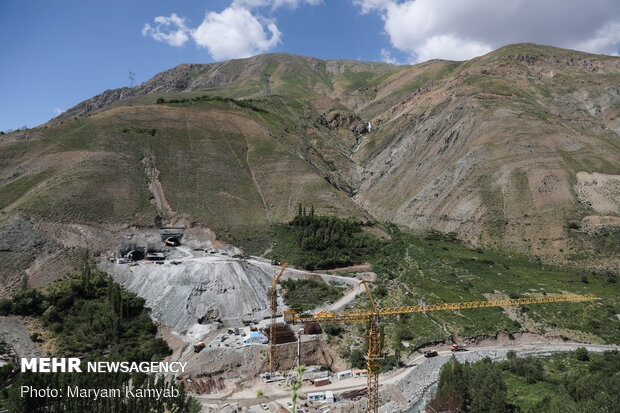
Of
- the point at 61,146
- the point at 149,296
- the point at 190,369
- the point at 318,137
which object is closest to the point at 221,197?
the point at 149,296

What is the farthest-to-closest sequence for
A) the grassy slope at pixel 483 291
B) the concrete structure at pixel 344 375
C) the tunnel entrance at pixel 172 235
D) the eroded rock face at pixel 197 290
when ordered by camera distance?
the tunnel entrance at pixel 172 235 → the eroded rock face at pixel 197 290 → the grassy slope at pixel 483 291 → the concrete structure at pixel 344 375

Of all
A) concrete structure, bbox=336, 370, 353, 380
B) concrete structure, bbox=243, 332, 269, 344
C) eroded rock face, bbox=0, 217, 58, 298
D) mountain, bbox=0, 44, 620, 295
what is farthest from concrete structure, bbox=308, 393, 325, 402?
eroded rock face, bbox=0, 217, 58, 298

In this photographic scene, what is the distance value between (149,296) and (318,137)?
362ft

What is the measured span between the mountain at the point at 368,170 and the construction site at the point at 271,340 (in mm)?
14774

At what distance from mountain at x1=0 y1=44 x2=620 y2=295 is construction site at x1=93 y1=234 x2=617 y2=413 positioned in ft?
48.5

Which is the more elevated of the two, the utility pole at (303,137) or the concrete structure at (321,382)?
the utility pole at (303,137)

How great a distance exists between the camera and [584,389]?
37.6 meters

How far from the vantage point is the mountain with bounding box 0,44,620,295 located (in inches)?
3098

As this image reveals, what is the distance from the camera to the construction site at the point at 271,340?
150ft

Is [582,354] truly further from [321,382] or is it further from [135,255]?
[135,255]

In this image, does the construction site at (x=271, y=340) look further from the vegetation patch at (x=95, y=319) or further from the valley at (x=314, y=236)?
the vegetation patch at (x=95, y=319)

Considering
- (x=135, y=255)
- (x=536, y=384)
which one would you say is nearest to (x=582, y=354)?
(x=536, y=384)

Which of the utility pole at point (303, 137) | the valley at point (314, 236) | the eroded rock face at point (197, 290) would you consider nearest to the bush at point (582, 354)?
the valley at point (314, 236)

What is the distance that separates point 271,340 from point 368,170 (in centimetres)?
10496
